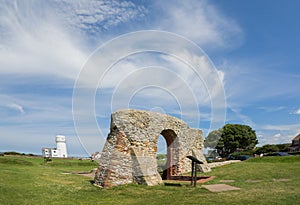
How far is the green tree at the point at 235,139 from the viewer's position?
176ft

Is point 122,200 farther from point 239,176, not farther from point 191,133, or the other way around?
point 191,133

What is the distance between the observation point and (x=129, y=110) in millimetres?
15016

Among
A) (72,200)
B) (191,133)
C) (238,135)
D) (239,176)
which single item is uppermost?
(238,135)

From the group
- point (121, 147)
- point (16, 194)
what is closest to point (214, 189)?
point (121, 147)

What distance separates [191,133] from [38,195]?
13757 millimetres

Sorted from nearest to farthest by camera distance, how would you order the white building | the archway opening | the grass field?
the grass field < the archway opening < the white building

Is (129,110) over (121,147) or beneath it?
over

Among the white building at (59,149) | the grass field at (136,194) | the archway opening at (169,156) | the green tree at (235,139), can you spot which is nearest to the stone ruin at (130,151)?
the grass field at (136,194)

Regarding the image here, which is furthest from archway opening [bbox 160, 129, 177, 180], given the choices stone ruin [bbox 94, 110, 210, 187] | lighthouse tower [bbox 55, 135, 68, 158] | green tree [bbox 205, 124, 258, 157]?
lighthouse tower [bbox 55, 135, 68, 158]

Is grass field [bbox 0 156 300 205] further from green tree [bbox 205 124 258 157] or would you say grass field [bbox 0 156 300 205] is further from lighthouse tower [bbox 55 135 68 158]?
lighthouse tower [bbox 55 135 68 158]

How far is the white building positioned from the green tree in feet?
113

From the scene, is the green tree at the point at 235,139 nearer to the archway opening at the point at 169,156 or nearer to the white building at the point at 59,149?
the white building at the point at 59,149

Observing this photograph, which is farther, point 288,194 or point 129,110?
point 129,110

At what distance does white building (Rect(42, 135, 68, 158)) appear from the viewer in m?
55.1
